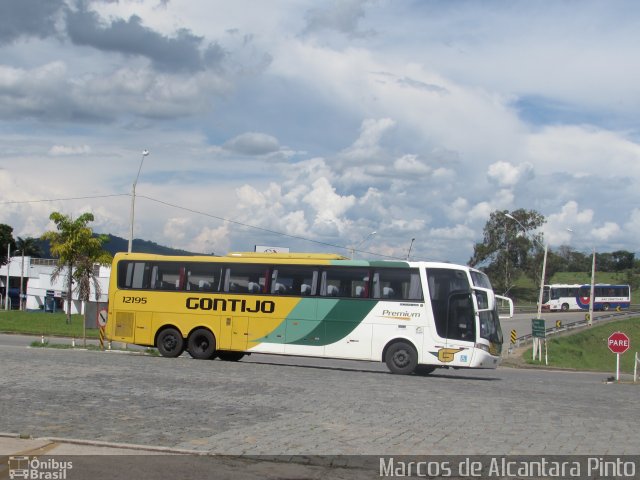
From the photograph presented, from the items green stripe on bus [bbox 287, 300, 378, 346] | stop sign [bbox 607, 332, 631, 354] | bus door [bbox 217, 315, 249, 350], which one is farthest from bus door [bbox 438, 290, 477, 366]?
stop sign [bbox 607, 332, 631, 354]

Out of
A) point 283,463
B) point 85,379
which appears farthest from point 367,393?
point 283,463

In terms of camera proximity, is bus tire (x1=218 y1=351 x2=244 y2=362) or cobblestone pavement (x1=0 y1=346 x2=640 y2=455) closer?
cobblestone pavement (x1=0 y1=346 x2=640 y2=455)

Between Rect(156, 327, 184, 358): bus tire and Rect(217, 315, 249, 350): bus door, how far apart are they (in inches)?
51.7

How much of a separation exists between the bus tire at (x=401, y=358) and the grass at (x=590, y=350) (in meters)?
21.8

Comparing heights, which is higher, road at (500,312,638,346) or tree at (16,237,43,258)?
tree at (16,237,43,258)

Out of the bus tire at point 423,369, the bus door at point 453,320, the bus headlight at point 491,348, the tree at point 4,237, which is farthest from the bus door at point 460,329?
the tree at point 4,237

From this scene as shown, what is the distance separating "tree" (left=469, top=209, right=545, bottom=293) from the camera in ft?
344

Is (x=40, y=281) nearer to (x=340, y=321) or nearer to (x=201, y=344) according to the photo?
(x=201, y=344)

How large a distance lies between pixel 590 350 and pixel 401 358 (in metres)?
42.3

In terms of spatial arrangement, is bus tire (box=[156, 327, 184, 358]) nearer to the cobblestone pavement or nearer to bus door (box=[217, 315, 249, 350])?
bus door (box=[217, 315, 249, 350])

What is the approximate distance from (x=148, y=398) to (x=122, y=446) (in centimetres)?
419

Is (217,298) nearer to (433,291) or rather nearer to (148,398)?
(433,291)

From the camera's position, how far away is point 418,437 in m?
10.3

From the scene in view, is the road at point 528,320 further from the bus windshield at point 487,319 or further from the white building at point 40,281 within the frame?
the white building at point 40,281
